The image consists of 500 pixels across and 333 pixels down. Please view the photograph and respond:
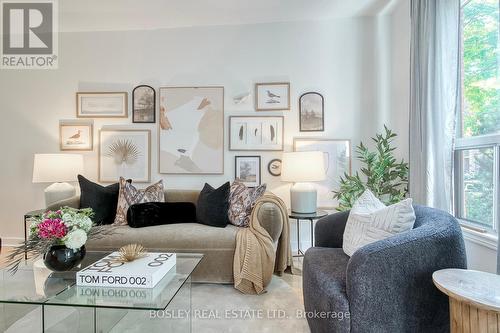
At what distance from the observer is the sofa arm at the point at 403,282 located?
1212mm

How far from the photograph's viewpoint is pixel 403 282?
1.23 m

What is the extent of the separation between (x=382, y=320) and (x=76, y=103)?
3874mm

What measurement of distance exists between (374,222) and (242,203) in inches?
53.9

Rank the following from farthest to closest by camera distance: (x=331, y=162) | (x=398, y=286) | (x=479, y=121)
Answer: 1. (x=331, y=162)
2. (x=479, y=121)
3. (x=398, y=286)

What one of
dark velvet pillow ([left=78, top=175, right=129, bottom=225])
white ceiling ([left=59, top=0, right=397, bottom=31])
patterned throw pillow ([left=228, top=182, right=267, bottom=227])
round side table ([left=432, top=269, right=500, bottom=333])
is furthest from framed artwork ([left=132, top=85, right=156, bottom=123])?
round side table ([left=432, top=269, right=500, bottom=333])

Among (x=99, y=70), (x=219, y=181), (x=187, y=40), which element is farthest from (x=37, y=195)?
(x=187, y=40)

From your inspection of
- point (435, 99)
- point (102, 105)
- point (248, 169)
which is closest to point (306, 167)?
point (248, 169)

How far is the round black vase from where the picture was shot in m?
1.45

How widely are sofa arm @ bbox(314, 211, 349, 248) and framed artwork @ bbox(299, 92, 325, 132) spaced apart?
1476 millimetres

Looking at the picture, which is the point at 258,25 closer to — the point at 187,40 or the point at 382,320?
the point at 187,40

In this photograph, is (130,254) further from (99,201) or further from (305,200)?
(305,200)

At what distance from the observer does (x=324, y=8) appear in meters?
3.02

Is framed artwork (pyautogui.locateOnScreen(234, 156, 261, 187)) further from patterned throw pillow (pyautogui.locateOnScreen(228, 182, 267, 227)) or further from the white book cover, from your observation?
the white book cover

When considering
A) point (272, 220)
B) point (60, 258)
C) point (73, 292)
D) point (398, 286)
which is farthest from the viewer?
point (272, 220)
